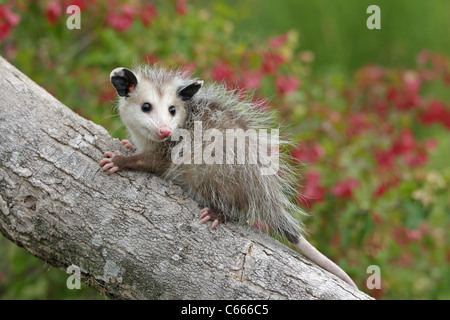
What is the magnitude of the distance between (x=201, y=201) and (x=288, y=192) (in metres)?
0.50

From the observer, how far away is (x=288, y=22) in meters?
7.15

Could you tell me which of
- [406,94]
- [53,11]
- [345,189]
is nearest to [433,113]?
[406,94]

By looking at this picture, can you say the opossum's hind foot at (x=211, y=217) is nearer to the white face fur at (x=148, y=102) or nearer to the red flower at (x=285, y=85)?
the white face fur at (x=148, y=102)

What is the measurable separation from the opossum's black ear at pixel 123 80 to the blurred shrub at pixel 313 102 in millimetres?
599

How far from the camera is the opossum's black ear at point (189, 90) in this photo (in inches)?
102

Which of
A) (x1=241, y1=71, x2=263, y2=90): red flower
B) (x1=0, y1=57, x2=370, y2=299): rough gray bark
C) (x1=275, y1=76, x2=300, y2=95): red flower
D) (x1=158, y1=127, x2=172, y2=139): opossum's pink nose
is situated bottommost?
(x1=0, y1=57, x2=370, y2=299): rough gray bark

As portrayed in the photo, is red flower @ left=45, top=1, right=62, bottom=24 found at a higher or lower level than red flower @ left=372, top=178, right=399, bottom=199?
higher

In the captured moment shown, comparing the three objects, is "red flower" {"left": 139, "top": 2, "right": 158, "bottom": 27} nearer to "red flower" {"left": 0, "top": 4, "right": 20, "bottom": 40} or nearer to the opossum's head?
"red flower" {"left": 0, "top": 4, "right": 20, "bottom": 40}

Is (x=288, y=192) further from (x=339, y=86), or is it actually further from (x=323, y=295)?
(x=339, y=86)

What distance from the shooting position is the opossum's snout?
2.42 m

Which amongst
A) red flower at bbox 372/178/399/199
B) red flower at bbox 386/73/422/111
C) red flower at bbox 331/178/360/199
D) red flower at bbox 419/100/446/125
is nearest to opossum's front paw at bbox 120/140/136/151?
red flower at bbox 331/178/360/199

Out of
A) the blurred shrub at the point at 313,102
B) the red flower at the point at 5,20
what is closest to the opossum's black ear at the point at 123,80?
the blurred shrub at the point at 313,102

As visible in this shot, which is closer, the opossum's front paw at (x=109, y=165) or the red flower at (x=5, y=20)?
the opossum's front paw at (x=109, y=165)
